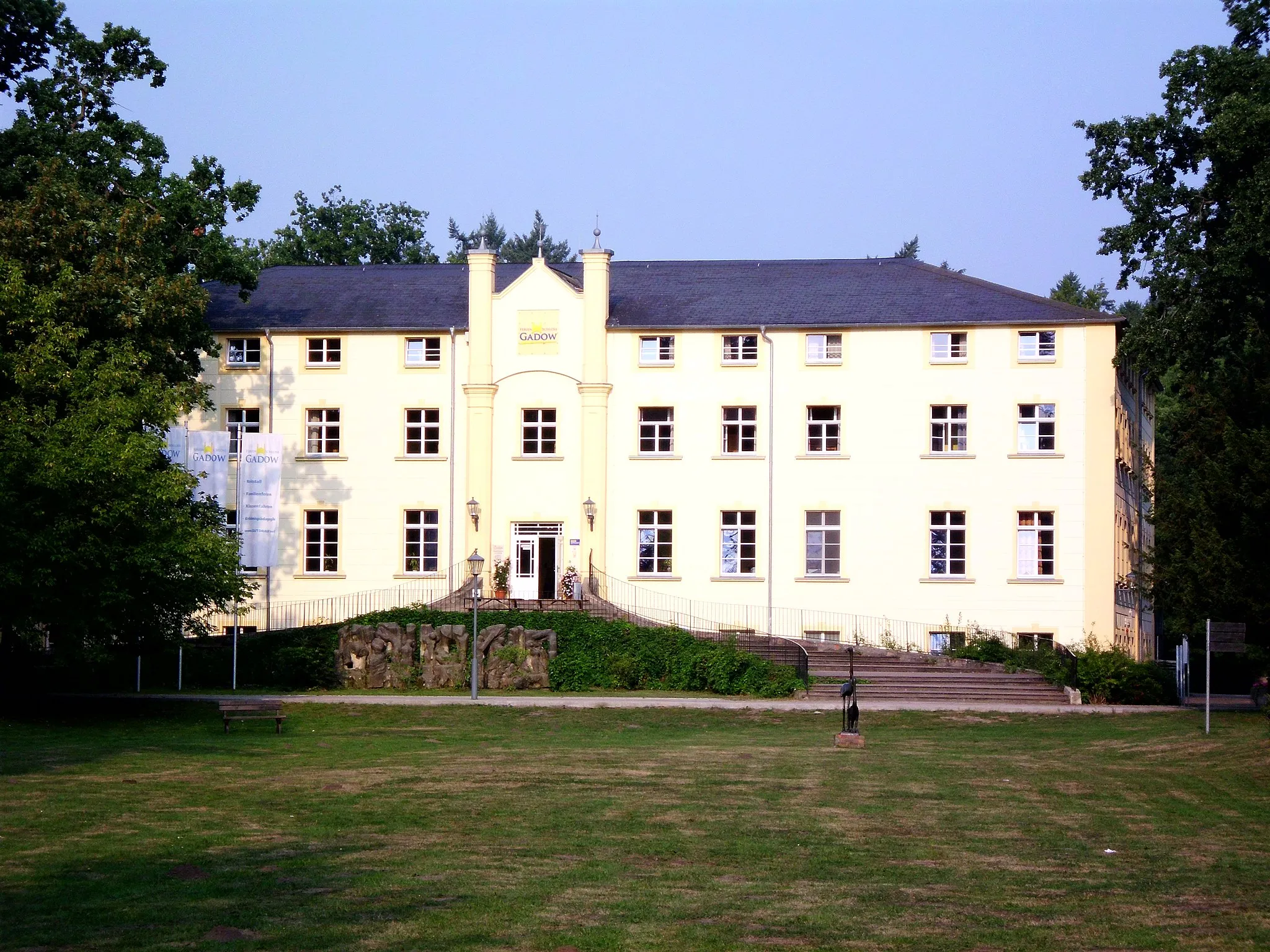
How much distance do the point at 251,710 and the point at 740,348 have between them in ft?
81.1

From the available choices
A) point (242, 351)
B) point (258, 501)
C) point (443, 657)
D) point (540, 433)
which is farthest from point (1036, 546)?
point (242, 351)

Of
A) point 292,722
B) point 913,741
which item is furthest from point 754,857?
point 292,722

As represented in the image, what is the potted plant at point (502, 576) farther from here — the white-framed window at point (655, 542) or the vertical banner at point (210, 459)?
the vertical banner at point (210, 459)

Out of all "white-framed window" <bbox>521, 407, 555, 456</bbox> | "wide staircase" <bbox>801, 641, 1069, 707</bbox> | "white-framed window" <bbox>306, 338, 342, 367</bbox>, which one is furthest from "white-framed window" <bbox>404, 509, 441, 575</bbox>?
"wide staircase" <bbox>801, 641, 1069, 707</bbox>

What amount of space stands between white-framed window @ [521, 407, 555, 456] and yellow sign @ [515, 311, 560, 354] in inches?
75.1

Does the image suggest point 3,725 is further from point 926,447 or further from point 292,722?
point 926,447

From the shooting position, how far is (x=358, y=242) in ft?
233

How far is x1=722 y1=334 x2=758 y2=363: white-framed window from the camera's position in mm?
49594

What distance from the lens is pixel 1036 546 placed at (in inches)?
1880

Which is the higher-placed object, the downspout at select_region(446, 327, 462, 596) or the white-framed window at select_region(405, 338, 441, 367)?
the white-framed window at select_region(405, 338, 441, 367)

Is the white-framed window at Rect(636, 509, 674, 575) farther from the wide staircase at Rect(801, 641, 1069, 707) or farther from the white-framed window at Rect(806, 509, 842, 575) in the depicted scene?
the wide staircase at Rect(801, 641, 1069, 707)

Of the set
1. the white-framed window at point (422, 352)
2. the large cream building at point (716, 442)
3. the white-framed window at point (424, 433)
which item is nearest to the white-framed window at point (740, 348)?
the large cream building at point (716, 442)

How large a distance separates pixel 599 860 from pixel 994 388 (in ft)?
120

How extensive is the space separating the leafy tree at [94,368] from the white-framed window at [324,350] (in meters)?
8.88
